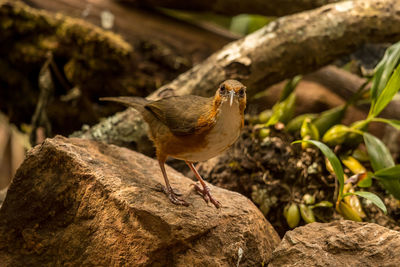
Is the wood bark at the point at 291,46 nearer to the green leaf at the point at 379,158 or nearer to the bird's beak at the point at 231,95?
the green leaf at the point at 379,158

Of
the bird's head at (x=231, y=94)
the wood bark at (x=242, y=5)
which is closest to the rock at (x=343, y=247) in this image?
the bird's head at (x=231, y=94)

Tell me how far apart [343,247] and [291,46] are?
274 cm

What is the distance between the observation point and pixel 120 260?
229 cm

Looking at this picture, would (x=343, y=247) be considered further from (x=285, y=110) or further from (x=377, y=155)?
(x=285, y=110)

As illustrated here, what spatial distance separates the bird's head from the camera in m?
2.40

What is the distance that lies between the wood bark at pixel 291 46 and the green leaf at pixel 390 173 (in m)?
1.65

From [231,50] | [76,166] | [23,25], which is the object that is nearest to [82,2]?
[23,25]

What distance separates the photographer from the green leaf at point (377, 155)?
366 cm

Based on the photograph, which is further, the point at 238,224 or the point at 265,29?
the point at 265,29

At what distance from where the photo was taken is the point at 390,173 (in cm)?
340

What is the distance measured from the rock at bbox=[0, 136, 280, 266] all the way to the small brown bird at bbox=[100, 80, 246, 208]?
0.24 meters

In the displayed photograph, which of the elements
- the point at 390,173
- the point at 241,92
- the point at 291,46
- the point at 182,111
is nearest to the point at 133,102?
the point at 182,111

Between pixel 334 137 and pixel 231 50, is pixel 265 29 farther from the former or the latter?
pixel 334 137

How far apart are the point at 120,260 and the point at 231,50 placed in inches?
114
